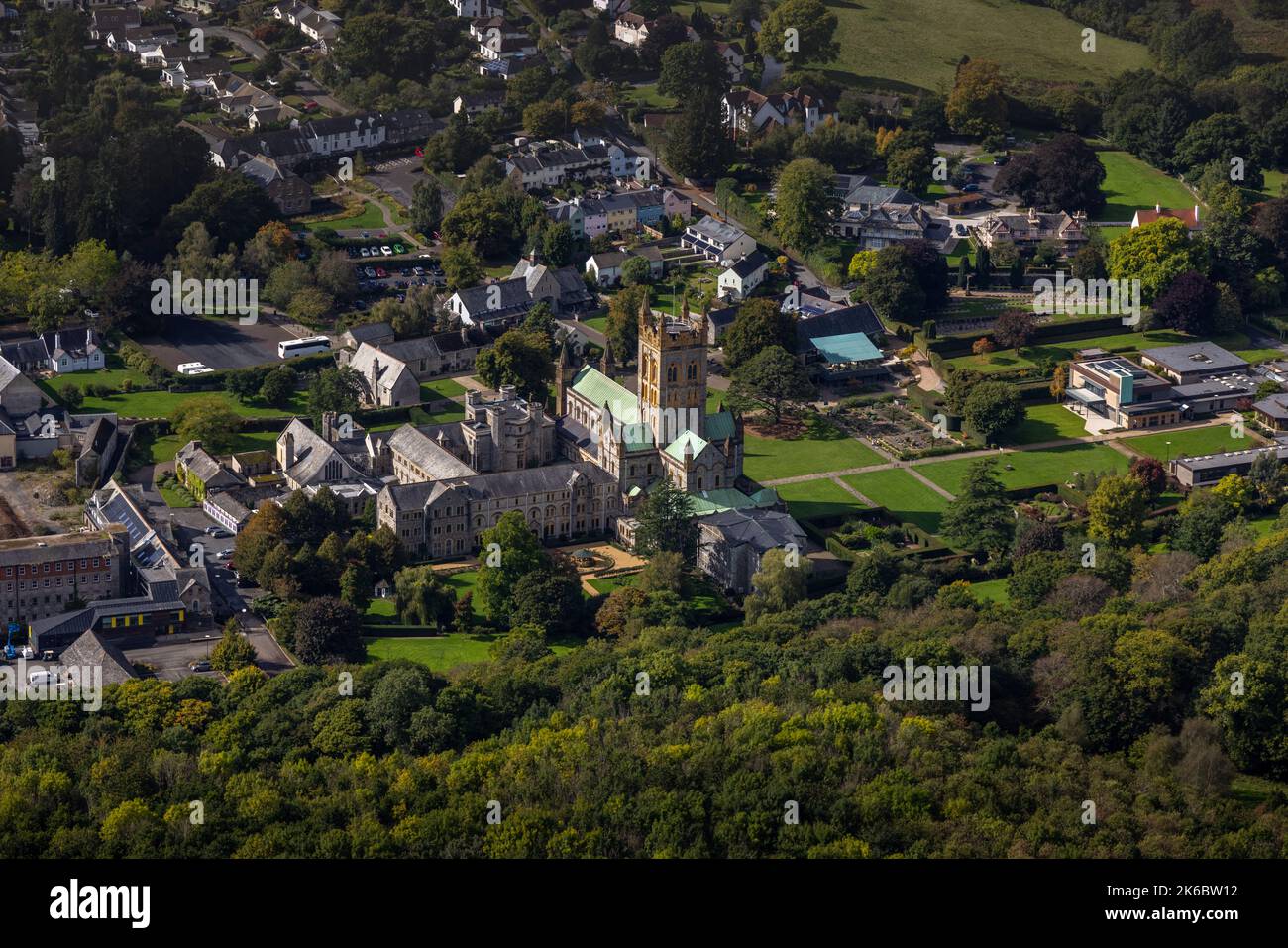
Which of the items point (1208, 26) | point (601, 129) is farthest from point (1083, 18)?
point (601, 129)

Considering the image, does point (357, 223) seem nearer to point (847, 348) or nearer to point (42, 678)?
point (847, 348)

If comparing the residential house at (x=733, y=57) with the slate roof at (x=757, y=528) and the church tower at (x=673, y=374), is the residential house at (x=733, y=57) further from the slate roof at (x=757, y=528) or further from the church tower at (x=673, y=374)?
the slate roof at (x=757, y=528)

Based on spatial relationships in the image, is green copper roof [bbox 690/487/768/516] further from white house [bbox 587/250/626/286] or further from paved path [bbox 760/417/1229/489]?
white house [bbox 587/250/626/286]

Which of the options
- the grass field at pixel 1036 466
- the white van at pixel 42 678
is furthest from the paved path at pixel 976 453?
the white van at pixel 42 678

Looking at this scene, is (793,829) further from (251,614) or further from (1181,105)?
(1181,105)

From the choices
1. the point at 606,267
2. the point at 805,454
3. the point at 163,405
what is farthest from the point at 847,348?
the point at 163,405

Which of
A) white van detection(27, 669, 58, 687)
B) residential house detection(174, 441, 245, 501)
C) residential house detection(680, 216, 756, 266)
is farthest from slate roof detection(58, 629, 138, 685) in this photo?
residential house detection(680, 216, 756, 266)
